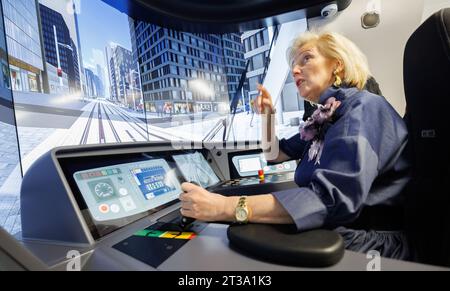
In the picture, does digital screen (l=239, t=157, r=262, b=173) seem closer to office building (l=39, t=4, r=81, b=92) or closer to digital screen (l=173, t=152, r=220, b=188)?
digital screen (l=173, t=152, r=220, b=188)

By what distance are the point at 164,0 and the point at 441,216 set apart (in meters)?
2.20

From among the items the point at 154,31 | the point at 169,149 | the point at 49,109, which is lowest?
the point at 169,149

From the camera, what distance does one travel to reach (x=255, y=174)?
5.99ft

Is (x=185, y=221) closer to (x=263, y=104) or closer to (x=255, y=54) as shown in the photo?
(x=263, y=104)

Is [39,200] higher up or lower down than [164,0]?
lower down

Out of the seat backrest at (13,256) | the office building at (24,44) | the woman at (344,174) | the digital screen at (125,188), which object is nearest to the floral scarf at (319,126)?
the woman at (344,174)

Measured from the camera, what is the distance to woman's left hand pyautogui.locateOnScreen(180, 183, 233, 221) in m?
0.72

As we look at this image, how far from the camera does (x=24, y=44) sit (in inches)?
51.6

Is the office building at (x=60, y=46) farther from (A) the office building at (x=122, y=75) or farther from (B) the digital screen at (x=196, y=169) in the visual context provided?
(B) the digital screen at (x=196, y=169)

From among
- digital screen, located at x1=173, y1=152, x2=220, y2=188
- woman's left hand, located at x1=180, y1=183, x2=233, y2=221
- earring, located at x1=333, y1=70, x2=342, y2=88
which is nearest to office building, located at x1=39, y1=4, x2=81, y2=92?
digital screen, located at x1=173, y1=152, x2=220, y2=188

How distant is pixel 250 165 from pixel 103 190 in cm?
115

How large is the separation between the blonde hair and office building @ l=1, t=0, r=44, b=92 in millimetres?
1433

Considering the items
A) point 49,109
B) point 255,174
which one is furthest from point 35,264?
point 255,174
